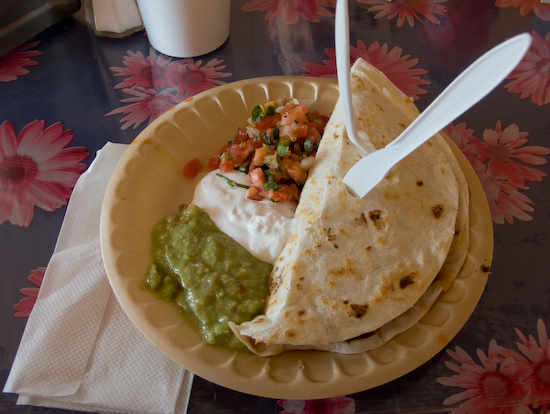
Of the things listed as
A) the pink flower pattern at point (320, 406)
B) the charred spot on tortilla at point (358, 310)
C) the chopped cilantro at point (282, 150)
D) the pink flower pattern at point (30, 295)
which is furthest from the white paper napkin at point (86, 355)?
the chopped cilantro at point (282, 150)

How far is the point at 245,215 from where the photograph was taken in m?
1.67

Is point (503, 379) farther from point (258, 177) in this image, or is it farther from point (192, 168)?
point (192, 168)

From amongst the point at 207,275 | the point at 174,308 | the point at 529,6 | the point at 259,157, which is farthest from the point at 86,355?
the point at 529,6

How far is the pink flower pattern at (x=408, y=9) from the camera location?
2729 millimetres

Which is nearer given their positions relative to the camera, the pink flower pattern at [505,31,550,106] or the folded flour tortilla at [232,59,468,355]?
the folded flour tortilla at [232,59,468,355]

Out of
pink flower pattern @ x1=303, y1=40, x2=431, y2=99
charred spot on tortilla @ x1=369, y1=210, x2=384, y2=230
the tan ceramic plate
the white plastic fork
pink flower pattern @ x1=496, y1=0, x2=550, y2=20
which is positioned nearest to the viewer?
the white plastic fork

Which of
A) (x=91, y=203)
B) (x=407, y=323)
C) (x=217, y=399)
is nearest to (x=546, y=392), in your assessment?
(x=407, y=323)

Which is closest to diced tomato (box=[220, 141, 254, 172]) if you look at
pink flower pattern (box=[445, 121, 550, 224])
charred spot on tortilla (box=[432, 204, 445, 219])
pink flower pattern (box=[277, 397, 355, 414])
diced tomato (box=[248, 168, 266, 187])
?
diced tomato (box=[248, 168, 266, 187])

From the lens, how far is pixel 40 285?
167 centimetres

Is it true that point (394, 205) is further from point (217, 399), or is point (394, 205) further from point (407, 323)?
point (217, 399)

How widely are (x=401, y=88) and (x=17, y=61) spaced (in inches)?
86.5

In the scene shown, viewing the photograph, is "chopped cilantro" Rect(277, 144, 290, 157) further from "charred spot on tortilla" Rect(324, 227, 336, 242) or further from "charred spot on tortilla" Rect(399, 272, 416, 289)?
"charred spot on tortilla" Rect(399, 272, 416, 289)

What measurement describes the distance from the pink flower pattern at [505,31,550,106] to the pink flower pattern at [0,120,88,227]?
2.32 m

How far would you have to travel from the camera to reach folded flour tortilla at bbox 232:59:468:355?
4.38 ft
